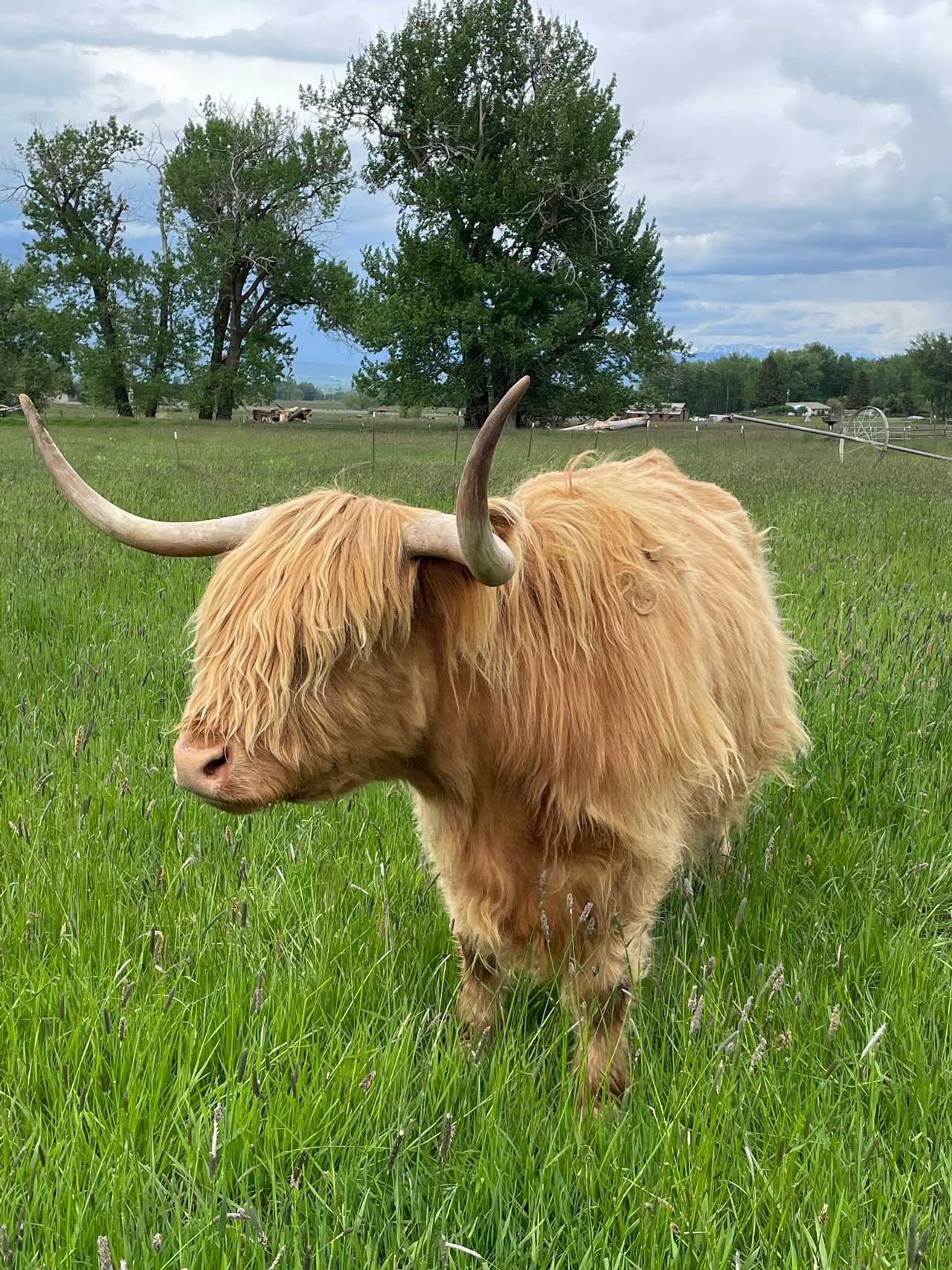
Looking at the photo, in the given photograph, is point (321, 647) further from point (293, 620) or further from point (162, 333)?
point (162, 333)

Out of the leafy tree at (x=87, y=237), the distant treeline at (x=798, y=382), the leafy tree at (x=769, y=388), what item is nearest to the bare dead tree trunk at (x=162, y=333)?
the leafy tree at (x=87, y=237)

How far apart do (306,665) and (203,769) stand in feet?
1.00

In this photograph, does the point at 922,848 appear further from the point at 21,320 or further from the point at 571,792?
the point at 21,320

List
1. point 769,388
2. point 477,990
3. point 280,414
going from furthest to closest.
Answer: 1. point 769,388
2. point 280,414
3. point 477,990

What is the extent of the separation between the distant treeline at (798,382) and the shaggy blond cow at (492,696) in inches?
4485

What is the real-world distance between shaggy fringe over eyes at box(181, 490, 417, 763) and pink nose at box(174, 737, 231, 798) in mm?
49

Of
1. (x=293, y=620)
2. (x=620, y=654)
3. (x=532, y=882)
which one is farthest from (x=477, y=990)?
(x=293, y=620)

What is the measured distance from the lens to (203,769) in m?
1.92

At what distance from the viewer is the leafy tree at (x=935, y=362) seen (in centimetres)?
6794

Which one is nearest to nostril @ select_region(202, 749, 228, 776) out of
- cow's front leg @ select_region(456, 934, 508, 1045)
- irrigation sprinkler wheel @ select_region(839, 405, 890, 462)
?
cow's front leg @ select_region(456, 934, 508, 1045)

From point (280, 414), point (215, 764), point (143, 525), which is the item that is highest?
point (280, 414)

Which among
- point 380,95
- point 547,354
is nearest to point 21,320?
point 380,95

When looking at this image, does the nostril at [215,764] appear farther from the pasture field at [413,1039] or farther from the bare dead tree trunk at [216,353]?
the bare dead tree trunk at [216,353]

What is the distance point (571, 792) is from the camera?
2350mm
